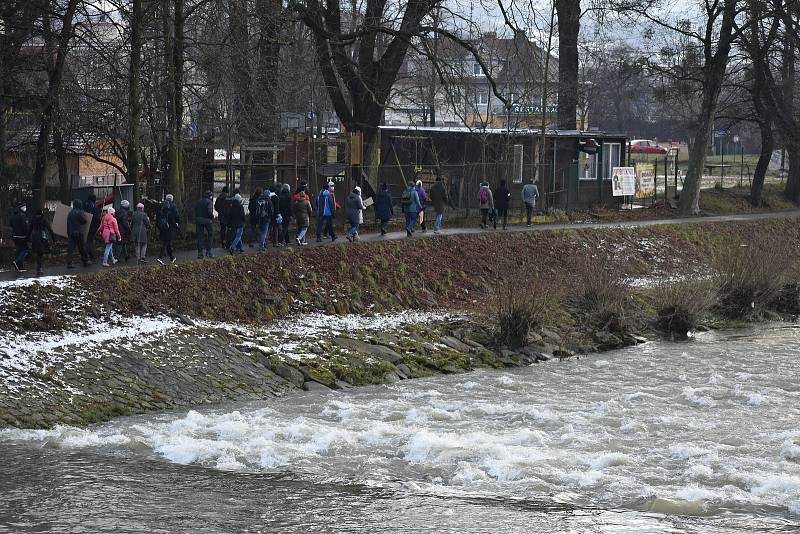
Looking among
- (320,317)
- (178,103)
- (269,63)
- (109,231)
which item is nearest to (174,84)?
(178,103)

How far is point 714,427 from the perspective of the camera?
18.2m

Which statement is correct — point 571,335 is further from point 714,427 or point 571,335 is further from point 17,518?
point 17,518

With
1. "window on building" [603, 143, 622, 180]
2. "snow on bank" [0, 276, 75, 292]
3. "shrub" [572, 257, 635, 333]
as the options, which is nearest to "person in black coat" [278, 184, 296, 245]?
"snow on bank" [0, 276, 75, 292]

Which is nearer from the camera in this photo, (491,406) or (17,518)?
(17,518)

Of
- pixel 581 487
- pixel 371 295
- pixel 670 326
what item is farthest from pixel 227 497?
pixel 670 326

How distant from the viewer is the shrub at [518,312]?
25.2 meters

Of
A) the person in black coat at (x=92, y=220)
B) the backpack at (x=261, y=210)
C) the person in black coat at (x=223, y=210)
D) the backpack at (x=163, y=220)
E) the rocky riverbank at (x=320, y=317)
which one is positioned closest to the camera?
the rocky riverbank at (x=320, y=317)

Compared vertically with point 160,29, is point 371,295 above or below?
below

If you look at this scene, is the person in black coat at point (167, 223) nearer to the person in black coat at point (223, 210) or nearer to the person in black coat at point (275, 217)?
the person in black coat at point (223, 210)

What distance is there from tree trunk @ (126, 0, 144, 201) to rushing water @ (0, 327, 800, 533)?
32.4 ft

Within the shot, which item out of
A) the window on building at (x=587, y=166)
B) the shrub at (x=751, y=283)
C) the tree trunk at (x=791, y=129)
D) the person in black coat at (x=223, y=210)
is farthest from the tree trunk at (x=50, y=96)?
the tree trunk at (x=791, y=129)

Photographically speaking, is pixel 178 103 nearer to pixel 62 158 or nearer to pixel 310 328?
pixel 62 158

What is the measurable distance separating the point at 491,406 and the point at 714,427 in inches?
147

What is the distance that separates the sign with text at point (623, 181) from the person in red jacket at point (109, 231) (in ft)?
82.9
